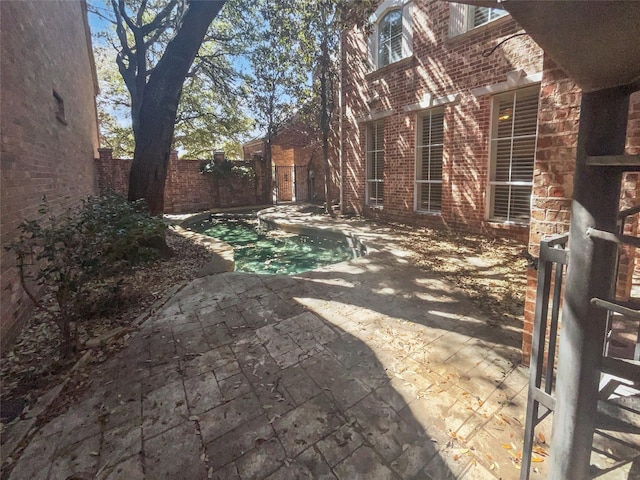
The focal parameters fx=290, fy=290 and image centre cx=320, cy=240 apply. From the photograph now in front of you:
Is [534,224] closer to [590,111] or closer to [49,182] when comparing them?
[590,111]

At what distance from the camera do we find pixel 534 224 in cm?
185

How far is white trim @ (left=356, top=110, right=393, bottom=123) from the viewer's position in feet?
25.5

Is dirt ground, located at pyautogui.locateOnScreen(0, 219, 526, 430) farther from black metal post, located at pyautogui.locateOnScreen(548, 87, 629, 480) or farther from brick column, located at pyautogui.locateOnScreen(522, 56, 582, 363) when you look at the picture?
black metal post, located at pyautogui.locateOnScreen(548, 87, 629, 480)

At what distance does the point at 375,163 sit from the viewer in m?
8.73

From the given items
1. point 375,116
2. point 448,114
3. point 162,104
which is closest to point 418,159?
point 448,114

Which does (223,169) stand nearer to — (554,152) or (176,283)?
(176,283)

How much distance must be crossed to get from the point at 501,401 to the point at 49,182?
581 cm

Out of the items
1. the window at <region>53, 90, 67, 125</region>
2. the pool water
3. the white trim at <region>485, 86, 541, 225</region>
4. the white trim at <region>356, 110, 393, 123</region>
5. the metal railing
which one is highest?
the white trim at <region>356, 110, 393, 123</region>

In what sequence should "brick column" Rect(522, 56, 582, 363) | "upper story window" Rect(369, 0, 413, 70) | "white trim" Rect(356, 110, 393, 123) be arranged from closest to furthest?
"brick column" Rect(522, 56, 582, 363)
"upper story window" Rect(369, 0, 413, 70)
"white trim" Rect(356, 110, 393, 123)

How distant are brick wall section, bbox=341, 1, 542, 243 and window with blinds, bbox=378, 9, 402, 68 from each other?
368 millimetres

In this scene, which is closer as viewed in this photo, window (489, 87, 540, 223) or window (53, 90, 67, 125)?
window (53, 90, 67, 125)

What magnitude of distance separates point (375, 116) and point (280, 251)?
465 centimetres

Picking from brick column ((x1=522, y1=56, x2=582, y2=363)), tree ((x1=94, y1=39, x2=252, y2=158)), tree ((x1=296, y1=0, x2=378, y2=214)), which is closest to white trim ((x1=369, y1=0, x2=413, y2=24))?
tree ((x1=296, y1=0, x2=378, y2=214))

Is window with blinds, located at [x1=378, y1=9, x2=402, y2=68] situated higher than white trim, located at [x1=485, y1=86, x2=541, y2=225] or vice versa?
window with blinds, located at [x1=378, y1=9, x2=402, y2=68]
